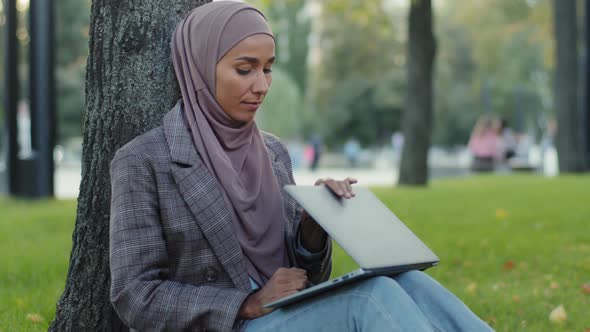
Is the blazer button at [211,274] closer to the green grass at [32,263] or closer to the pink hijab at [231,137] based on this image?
the pink hijab at [231,137]

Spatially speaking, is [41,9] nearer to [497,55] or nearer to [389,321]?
[389,321]

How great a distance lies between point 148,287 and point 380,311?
717 mm

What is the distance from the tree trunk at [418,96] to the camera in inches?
587

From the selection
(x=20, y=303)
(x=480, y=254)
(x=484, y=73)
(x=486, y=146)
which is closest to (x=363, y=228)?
(x=20, y=303)

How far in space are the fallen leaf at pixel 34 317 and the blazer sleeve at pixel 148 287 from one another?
1.70m

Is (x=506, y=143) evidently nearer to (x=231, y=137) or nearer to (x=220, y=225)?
(x=231, y=137)

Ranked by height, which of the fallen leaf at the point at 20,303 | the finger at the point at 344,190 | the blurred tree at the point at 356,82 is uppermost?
the finger at the point at 344,190

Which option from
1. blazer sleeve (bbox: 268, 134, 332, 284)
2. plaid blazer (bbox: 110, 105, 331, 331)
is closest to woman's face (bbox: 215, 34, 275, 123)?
plaid blazer (bbox: 110, 105, 331, 331)

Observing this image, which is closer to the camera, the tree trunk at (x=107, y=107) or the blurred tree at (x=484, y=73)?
the tree trunk at (x=107, y=107)

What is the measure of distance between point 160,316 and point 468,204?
8.71 metres

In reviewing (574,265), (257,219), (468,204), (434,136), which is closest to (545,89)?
(434,136)

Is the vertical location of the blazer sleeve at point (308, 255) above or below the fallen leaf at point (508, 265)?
above

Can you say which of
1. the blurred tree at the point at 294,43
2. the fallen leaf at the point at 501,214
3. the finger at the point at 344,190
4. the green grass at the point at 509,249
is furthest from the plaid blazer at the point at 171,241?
the blurred tree at the point at 294,43

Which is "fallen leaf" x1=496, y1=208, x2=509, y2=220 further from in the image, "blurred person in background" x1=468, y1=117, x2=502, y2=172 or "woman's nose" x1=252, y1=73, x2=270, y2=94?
"blurred person in background" x1=468, y1=117, x2=502, y2=172
